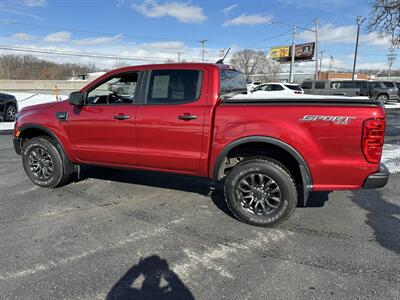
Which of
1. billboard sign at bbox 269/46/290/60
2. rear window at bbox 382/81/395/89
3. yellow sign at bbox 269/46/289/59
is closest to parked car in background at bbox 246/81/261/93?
rear window at bbox 382/81/395/89

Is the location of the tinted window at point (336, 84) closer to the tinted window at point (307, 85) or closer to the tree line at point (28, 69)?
the tinted window at point (307, 85)

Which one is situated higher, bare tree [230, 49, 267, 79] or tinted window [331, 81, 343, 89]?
bare tree [230, 49, 267, 79]

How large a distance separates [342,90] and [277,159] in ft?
74.9

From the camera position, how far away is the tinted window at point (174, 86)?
156 inches

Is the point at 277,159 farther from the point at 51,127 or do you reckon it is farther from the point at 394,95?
the point at 394,95

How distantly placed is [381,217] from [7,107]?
44.2ft

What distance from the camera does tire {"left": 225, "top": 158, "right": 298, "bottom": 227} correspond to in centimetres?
365

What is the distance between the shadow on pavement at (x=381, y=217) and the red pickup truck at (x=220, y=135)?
2.18 feet

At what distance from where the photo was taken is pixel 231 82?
174 inches

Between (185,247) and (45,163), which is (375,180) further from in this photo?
(45,163)

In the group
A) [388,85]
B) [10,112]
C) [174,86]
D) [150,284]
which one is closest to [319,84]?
[388,85]

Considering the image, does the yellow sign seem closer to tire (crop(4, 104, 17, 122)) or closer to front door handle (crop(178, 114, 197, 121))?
tire (crop(4, 104, 17, 122))

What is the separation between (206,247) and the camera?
3.31m

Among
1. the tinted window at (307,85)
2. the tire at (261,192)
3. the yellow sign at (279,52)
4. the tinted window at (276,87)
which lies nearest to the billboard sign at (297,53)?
the yellow sign at (279,52)
